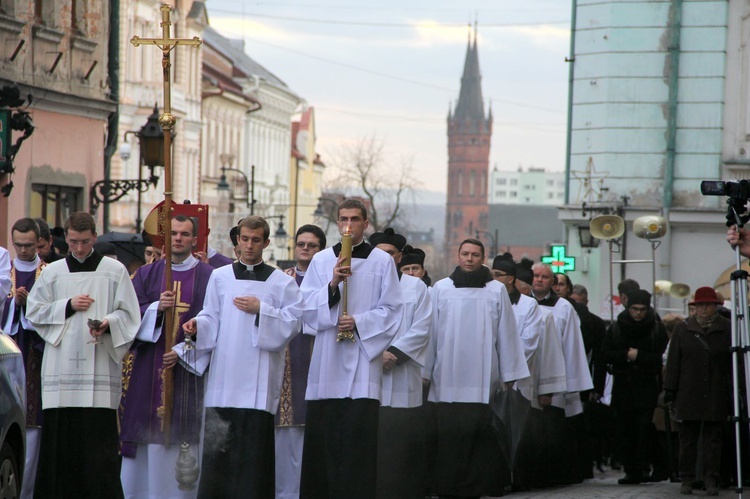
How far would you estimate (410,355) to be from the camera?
11.7 meters

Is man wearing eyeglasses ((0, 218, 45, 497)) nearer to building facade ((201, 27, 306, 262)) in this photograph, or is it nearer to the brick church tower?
building facade ((201, 27, 306, 262))

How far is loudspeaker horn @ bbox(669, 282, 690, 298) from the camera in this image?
30.1 metres

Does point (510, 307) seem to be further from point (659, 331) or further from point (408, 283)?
point (659, 331)

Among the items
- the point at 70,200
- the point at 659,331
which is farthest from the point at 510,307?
the point at 70,200

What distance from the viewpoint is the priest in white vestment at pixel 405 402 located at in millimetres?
11703

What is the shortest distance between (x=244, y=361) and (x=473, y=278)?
123 inches

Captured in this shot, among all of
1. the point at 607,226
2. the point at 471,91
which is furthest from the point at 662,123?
the point at 471,91

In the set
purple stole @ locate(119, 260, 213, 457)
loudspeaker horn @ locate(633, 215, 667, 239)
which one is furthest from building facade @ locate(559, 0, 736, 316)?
purple stole @ locate(119, 260, 213, 457)

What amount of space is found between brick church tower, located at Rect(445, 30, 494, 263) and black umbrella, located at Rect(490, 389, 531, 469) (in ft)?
581

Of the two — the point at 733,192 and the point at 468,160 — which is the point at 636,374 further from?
the point at 468,160

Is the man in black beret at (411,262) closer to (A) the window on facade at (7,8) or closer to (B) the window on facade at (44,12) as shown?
(A) the window on facade at (7,8)

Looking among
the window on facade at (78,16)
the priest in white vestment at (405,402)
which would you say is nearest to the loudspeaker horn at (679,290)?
the window on facade at (78,16)

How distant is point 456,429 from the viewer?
12.7 meters

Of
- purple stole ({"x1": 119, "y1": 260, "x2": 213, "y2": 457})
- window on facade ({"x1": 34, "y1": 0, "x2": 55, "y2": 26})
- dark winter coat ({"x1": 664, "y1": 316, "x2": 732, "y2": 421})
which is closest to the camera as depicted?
purple stole ({"x1": 119, "y1": 260, "x2": 213, "y2": 457})
